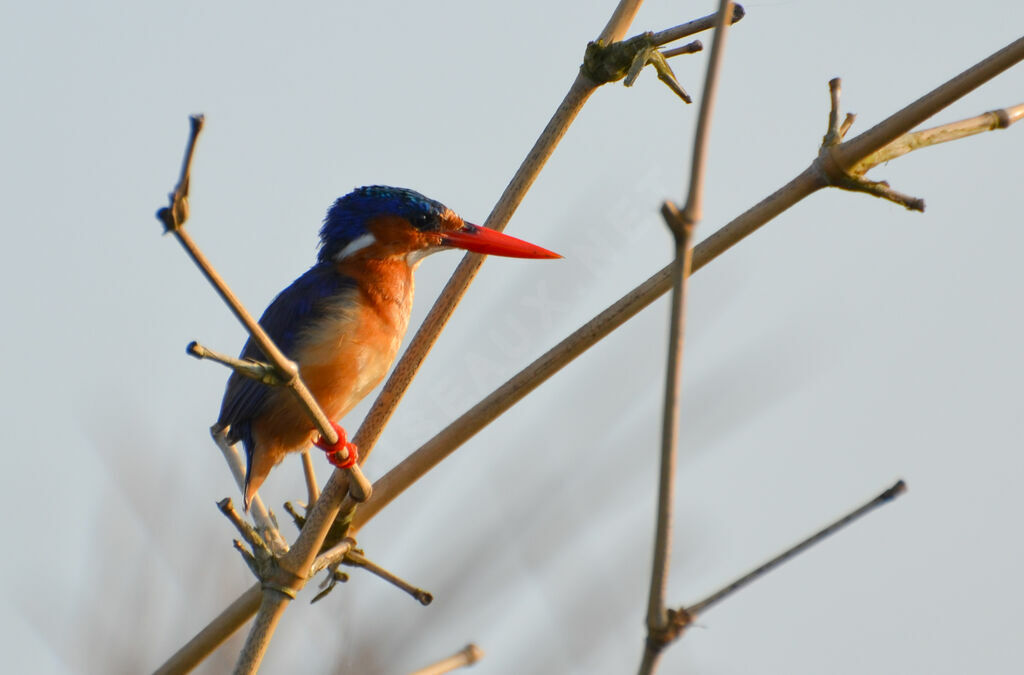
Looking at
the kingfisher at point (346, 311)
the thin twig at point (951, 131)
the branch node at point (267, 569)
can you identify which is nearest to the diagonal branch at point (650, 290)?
the thin twig at point (951, 131)

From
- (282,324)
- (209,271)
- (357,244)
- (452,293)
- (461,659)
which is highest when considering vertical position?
(357,244)

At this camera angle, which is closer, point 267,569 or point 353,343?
point 267,569

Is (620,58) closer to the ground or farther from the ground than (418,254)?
closer to the ground

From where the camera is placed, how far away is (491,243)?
4.13m

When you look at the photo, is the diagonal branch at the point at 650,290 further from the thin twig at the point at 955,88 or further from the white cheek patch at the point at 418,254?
the white cheek patch at the point at 418,254

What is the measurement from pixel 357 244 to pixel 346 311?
57cm

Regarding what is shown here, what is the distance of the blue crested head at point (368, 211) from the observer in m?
4.47

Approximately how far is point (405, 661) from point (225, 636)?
43 centimetres

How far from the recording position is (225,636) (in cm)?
223

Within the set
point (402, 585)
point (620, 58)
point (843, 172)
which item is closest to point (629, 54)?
point (620, 58)

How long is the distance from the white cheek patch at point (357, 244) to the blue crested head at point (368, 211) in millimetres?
15

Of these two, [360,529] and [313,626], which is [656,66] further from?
[313,626]

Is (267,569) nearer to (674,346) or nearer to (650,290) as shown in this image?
(650,290)

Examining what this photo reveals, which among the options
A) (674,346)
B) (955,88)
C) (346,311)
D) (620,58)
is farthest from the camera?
(346,311)
